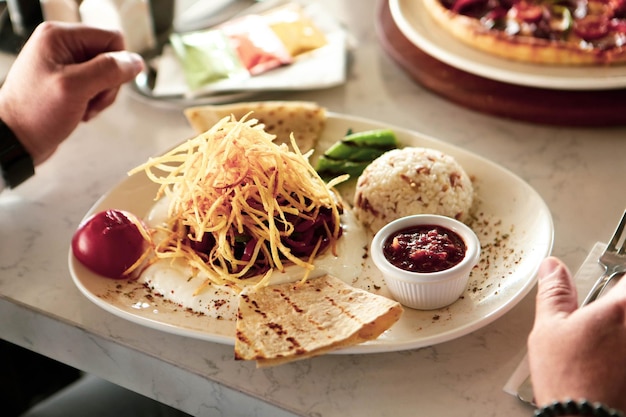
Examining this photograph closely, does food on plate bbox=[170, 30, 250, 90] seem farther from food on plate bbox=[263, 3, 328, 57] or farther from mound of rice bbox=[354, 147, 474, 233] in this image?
mound of rice bbox=[354, 147, 474, 233]

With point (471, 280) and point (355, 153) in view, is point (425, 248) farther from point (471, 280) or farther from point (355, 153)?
point (355, 153)

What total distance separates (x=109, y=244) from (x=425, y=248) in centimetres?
75

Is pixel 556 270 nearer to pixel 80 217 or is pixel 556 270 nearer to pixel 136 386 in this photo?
pixel 136 386

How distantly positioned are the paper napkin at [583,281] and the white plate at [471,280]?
0.11 m

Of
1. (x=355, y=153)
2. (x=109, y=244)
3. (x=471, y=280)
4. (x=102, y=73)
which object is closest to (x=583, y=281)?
(x=471, y=280)

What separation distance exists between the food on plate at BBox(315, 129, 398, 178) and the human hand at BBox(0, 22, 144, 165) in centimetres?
65

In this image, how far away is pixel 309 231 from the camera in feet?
6.01

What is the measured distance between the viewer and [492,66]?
244 centimetres

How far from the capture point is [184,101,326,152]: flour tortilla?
2.23 meters

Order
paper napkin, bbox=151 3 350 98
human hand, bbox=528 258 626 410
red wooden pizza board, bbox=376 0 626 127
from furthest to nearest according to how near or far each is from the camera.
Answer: paper napkin, bbox=151 3 350 98
red wooden pizza board, bbox=376 0 626 127
human hand, bbox=528 258 626 410

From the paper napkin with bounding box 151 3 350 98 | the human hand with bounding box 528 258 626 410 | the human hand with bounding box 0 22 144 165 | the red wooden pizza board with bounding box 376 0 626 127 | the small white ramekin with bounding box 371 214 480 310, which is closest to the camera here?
the human hand with bounding box 528 258 626 410

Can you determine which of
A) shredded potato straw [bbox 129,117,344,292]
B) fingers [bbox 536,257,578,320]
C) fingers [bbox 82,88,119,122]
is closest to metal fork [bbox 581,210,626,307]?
fingers [bbox 536,257,578,320]

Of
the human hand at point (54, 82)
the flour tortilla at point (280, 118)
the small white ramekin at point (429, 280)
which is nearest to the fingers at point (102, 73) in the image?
the human hand at point (54, 82)

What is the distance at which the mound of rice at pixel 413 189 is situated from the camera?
1865mm
